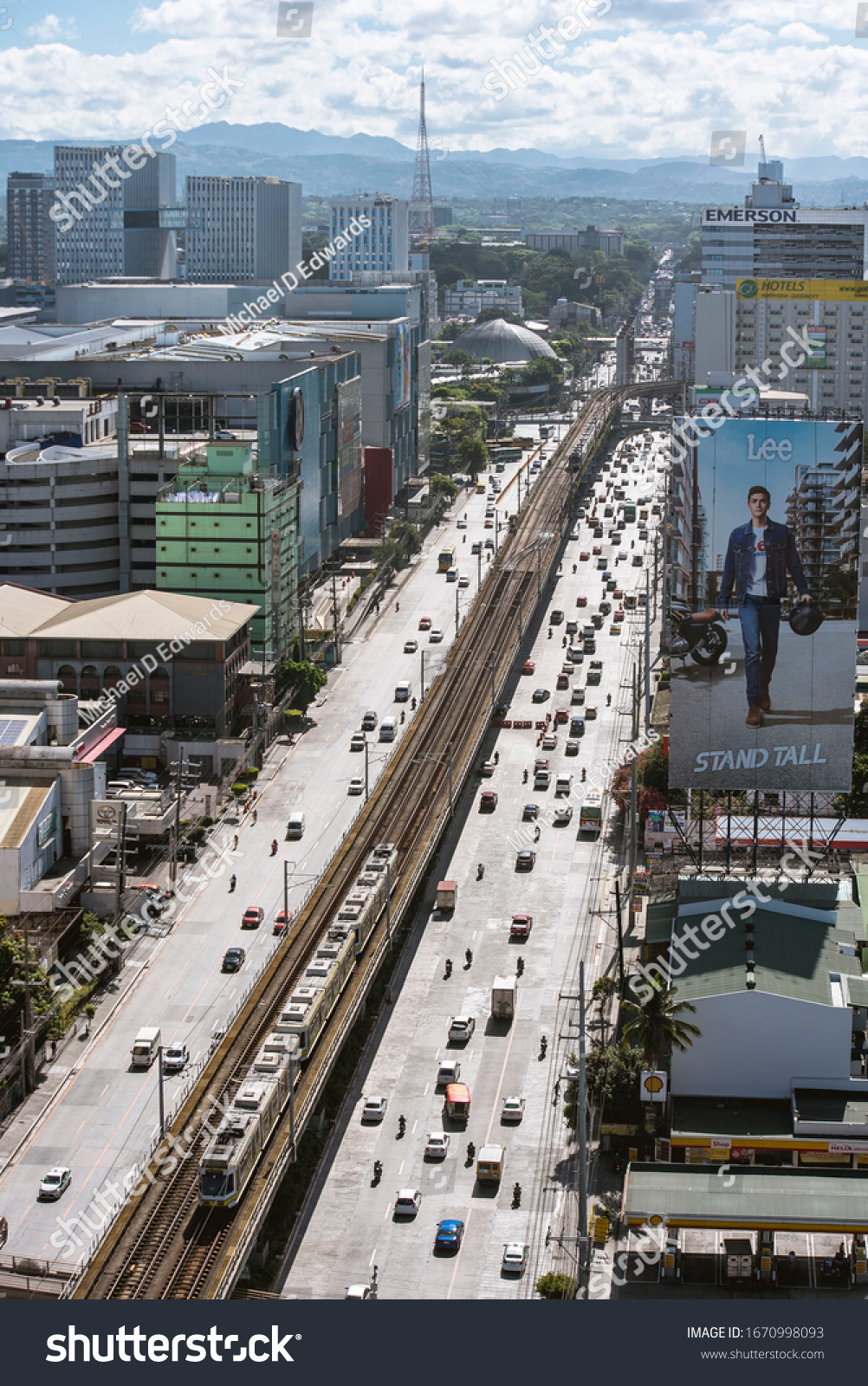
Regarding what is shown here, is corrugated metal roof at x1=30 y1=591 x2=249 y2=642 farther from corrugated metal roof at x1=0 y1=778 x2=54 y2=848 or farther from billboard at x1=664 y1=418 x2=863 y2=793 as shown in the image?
billboard at x1=664 y1=418 x2=863 y2=793

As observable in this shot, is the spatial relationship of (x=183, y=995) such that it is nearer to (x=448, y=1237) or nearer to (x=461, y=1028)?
(x=461, y=1028)

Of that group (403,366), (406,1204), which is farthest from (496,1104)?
(403,366)

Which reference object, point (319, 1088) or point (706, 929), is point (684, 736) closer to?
point (706, 929)

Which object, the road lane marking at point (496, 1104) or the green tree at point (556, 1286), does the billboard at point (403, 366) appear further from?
the green tree at point (556, 1286)

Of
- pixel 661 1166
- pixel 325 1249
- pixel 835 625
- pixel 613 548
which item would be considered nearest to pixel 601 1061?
pixel 661 1166

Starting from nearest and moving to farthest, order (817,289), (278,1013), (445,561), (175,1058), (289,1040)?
(289,1040)
(278,1013)
(175,1058)
(445,561)
(817,289)

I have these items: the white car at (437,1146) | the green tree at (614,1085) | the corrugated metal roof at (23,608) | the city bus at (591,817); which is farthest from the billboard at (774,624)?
the corrugated metal roof at (23,608)

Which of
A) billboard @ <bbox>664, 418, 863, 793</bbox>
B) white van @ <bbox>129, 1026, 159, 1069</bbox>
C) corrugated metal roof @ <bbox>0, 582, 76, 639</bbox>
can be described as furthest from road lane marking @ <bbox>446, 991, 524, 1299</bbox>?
corrugated metal roof @ <bbox>0, 582, 76, 639</bbox>
